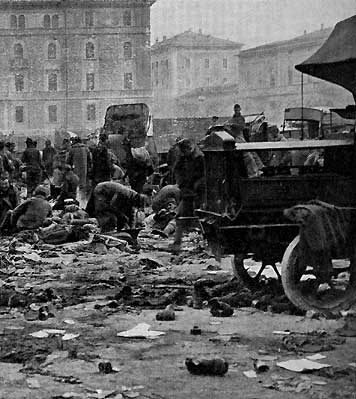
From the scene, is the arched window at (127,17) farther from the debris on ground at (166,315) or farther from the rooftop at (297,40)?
the debris on ground at (166,315)

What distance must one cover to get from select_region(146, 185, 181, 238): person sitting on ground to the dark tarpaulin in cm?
596

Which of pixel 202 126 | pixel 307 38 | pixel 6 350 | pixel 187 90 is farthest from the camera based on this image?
pixel 187 90

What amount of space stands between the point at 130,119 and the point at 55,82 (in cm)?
2389

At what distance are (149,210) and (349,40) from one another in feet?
32.7

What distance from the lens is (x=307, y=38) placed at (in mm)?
23938

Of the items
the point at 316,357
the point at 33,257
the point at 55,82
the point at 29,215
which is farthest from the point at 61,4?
the point at 316,357

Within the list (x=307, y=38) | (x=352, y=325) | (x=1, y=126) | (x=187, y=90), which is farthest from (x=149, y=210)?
(x=1, y=126)

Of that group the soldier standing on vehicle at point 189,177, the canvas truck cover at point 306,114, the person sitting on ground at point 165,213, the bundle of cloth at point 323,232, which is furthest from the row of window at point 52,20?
the bundle of cloth at point 323,232

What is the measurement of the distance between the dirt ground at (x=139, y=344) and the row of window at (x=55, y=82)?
1625 inches

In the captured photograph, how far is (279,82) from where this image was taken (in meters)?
31.5

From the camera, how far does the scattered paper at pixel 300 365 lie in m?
5.63

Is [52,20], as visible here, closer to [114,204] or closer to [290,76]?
[290,76]

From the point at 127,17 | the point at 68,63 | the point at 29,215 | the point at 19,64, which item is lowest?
the point at 29,215

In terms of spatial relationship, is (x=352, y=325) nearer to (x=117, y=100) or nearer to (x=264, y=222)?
(x=264, y=222)
